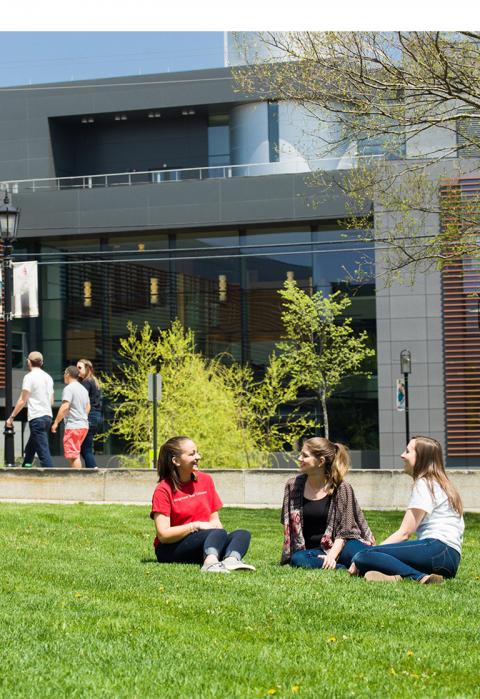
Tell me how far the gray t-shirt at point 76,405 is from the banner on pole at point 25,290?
4.07 m

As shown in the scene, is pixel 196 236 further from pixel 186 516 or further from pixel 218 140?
pixel 186 516

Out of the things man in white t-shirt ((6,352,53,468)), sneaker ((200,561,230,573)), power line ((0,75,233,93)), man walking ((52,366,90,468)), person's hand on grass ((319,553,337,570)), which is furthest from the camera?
power line ((0,75,233,93))

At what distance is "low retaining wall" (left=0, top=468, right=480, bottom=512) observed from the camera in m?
19.3

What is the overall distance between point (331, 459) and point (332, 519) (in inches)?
20.4

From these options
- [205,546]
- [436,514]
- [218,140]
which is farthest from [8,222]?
[218,140]

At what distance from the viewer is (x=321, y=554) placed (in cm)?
956

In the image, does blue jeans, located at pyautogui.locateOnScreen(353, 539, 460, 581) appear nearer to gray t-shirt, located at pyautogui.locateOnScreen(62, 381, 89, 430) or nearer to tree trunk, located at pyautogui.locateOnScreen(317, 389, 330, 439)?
gray t-shirt, located at pyautogui.locateOnScreen(62, 381, 89, 430)

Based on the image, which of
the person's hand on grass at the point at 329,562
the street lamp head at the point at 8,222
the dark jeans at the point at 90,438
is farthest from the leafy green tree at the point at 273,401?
the person's hand on grass at the point at 329,562

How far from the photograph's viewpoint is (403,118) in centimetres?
1741

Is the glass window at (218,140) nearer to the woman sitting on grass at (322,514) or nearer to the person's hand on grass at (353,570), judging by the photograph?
the woman sitting on grass at (322,514)

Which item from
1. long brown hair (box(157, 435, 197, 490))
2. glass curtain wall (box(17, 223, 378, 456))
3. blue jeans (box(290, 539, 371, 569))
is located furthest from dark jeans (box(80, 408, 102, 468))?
glass curtain wall (box(17, 223, 378, 456))

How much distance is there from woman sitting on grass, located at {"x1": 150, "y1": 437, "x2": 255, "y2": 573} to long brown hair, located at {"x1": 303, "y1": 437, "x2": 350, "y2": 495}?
88cm

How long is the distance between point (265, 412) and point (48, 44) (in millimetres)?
19052

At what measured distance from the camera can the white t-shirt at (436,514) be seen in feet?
29.5
